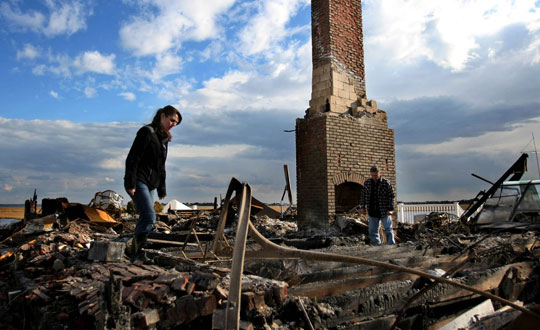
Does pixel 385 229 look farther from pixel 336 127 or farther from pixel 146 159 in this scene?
pixel 146 159

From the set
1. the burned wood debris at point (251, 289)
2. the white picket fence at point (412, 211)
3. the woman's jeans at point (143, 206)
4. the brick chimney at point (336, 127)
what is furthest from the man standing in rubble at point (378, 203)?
the white picket fence at point (412, 211)

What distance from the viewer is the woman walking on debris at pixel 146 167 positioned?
3527 millimetres

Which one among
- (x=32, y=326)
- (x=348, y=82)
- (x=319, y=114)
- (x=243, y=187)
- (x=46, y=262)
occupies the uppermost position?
(x=348, y=82)

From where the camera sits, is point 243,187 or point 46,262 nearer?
point 243,187

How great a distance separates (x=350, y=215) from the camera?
810cm

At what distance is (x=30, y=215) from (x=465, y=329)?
10626mm

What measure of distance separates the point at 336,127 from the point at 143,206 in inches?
223

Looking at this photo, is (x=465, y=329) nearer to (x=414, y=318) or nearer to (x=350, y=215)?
(x=414, y=318)

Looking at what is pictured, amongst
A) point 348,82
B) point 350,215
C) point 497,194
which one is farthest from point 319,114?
point 497,194

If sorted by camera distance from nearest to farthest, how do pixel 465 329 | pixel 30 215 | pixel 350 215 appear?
1. pixel 465 329
2. pixel 350 215
3. pixel 30 215

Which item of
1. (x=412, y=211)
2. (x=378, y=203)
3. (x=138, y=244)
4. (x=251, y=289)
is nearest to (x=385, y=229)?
(x=378, y=203)

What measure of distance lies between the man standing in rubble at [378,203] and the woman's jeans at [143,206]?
3913mm

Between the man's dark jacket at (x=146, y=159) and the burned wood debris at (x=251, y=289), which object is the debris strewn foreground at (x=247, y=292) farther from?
the man's dark jacket at (x=146, y=159)

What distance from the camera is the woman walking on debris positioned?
11.6 feet
